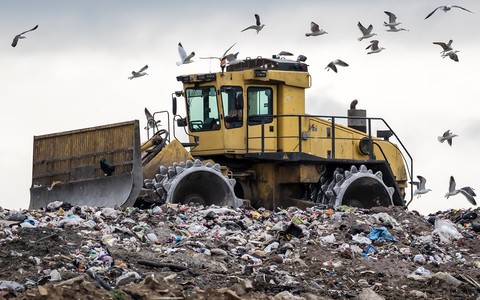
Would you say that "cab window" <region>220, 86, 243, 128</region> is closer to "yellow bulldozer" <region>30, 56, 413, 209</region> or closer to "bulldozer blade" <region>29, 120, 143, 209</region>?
"yellow bulldozer" <region>30, 56, 413, 209</region>

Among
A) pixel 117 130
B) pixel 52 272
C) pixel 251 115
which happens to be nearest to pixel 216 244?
pixel 52 272

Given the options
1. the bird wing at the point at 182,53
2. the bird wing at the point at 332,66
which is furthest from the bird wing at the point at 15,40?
the bird wing at the point at 332,66

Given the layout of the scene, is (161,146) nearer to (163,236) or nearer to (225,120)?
(225,120)

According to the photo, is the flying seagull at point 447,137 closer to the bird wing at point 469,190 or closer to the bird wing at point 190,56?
the bird wing at point 469,190

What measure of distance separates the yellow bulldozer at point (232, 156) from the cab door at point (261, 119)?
2 cm

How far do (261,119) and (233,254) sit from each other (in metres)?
5.64

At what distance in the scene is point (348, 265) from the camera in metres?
11.4

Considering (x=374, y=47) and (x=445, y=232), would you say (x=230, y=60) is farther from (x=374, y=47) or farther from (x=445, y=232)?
(x=445, y=232)

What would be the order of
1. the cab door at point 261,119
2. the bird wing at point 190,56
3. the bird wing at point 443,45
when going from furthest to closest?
the bird wing at point 443,45 < the cab door at point 261,119 < the bird wing at point 190,56

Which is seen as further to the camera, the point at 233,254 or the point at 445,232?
the point at 445,232

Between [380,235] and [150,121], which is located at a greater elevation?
[150,121]

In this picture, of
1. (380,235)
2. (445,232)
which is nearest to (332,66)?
(445,232)

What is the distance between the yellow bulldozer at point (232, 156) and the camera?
15.3m

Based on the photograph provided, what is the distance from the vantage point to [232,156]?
16.9 metres
